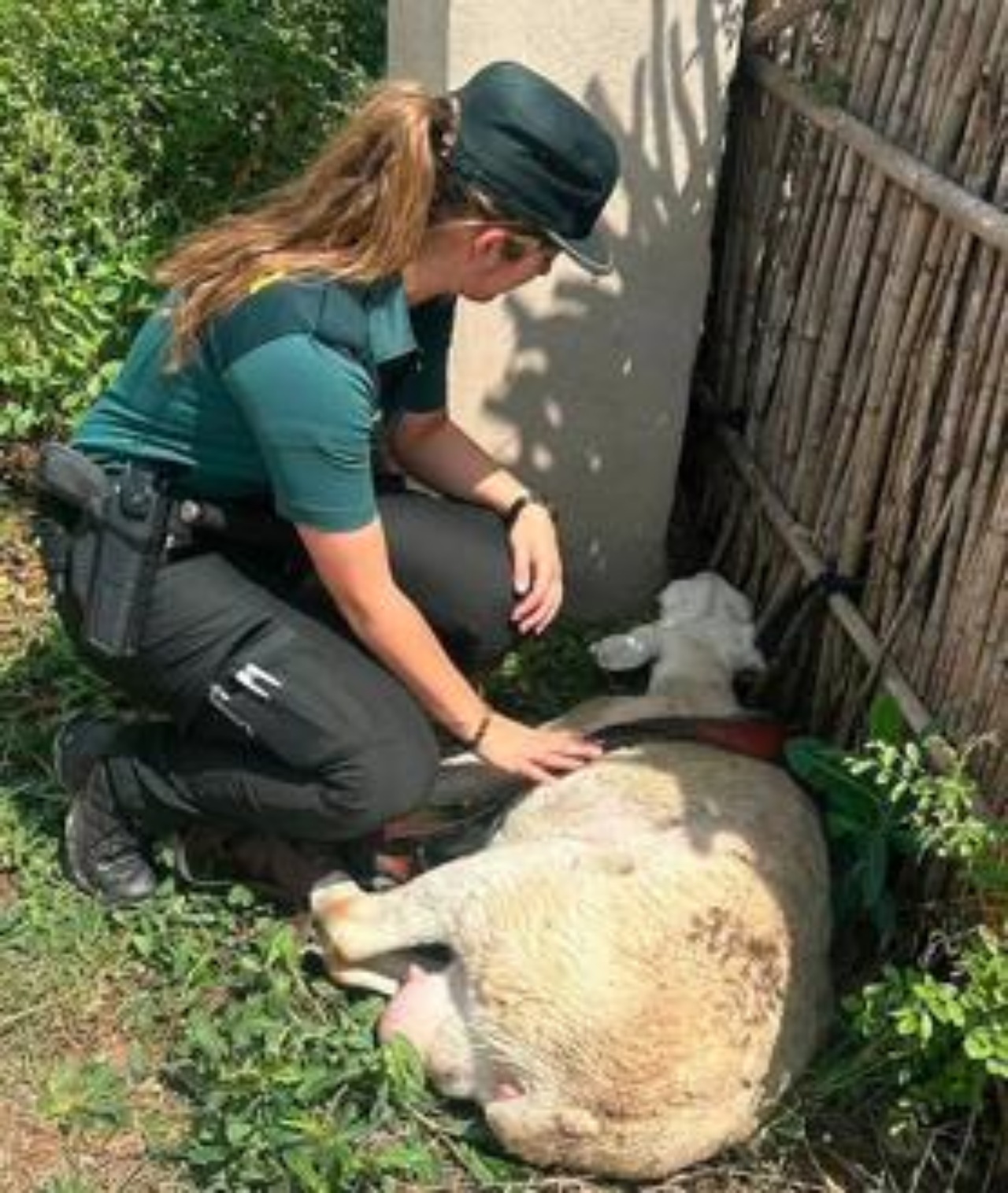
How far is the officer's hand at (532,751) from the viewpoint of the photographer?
138 inches

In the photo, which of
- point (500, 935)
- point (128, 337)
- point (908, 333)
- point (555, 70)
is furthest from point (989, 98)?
point (128, 337)

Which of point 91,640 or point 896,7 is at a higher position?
point 896,7

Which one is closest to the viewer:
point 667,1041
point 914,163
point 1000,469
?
point 667,1041

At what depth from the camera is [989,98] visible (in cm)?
330

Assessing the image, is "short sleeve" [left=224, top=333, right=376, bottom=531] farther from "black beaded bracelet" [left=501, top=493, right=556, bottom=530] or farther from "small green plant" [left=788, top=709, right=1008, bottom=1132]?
"small green plant" [left=788, top=709, right=1008, bottom=1132]

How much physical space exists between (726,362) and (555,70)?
941 millimetres

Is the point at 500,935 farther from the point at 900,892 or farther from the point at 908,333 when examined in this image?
the point at 908,333

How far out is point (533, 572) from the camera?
12.7 ft

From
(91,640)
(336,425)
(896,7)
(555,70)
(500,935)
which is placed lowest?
(500,935)

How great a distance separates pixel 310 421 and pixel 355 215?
38 cm

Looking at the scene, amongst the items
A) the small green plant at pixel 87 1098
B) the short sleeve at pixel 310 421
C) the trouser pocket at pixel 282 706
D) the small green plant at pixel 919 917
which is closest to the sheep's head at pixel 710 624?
the small green plant at pixel 919 917

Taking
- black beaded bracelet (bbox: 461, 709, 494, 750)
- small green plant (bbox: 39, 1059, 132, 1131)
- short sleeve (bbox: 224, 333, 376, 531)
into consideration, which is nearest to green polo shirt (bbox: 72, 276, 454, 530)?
short sleeve (bbox: 224, 333, 376, 531)

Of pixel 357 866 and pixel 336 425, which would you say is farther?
pixel 357 866

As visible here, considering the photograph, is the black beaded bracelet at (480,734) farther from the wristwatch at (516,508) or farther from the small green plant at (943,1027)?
the small green plant at (943,1027)
